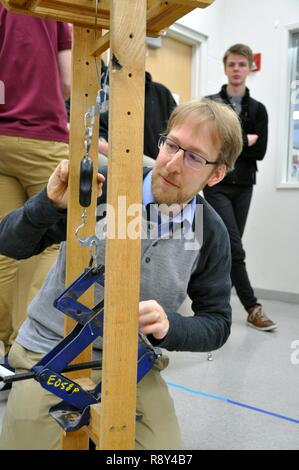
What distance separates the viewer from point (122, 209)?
722 mm

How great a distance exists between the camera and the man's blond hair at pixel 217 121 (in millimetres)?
1064

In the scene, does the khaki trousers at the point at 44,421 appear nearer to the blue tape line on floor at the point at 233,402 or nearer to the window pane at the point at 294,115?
the blue tape line on floor at the point at 233,402

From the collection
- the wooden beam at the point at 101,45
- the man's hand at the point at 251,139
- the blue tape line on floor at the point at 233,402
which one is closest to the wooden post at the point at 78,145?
the wooden beam at the point at 101,45

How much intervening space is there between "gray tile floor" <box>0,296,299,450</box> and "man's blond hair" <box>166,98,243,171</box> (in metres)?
0.80

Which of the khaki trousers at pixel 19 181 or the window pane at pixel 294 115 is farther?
the window pane at pixel 294 115

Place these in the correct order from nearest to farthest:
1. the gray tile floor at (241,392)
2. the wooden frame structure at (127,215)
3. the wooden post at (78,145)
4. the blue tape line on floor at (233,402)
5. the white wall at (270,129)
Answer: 1. the wooden frame structure at (127,215)
2. the wooden post at (78,145)
3. the gray tile floor at (241,392)
4. the blue tape line on floor at (233,402)
5. the white wall at (270,129)

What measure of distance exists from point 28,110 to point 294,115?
2.81 m

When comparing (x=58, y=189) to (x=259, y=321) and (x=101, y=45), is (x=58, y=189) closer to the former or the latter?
(x=101, y=45)

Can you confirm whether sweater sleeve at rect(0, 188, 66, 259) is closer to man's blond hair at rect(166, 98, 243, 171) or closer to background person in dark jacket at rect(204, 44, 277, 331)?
man's blond hair at rect(166, 98, 243, 171)

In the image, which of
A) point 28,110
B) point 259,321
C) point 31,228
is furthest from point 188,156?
point 259,321

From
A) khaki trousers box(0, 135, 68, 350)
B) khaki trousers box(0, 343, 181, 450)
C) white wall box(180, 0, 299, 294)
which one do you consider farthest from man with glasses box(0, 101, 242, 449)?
white wall box(180, 0, 299, 294)

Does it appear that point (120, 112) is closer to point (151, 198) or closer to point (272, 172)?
point (151, 198)

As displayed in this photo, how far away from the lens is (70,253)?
97cm

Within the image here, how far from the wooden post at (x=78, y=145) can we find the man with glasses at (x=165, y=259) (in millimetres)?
55
